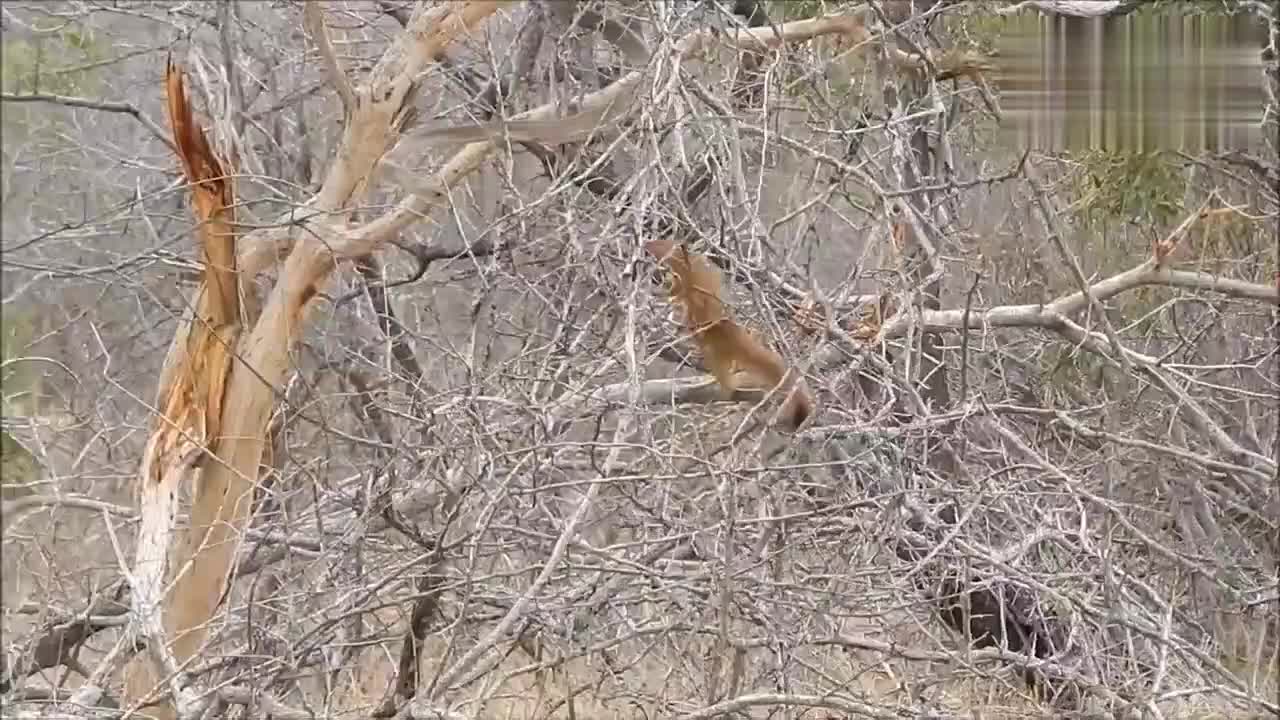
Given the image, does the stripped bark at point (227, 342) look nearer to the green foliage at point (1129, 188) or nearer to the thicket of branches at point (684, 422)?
the thicket of branches at point (684, 422)

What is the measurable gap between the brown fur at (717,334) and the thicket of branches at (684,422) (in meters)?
0.06

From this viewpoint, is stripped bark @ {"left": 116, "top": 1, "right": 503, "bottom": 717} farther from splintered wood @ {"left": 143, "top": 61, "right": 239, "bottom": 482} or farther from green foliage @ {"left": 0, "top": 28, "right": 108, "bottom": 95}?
green foliage @ {"left": 0, "top": 28, "right": 108, "bottom": 95}

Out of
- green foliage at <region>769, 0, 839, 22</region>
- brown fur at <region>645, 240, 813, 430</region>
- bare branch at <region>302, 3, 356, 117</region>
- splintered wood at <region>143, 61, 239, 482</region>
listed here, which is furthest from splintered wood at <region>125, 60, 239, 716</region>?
green foliage at <region>769, 0, 839, 22</region>

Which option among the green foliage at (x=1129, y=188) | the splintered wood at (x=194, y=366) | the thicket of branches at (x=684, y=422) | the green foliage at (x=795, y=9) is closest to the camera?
the thicket of branches at (x=684, y=422)

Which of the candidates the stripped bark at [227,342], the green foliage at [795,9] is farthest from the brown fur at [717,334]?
the green foliage at [795,9]

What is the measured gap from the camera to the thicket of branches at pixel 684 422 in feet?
11.3

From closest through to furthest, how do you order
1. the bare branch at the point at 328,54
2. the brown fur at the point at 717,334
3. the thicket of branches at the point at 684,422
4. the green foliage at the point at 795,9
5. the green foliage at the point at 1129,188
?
the thicket of branches at the point at 684,422 → the brown fur at the point at 717,334 → the bare branch at the point at 328,54 → the green foliage at the point at 1129,188 → the green foliage at the point at 795,9

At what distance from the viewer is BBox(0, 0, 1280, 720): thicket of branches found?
11.3 feet

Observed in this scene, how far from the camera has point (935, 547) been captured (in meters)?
3.28

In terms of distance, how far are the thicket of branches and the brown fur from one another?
0.06 m

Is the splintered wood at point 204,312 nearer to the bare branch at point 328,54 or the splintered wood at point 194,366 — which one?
the splintered wood at point 194,366

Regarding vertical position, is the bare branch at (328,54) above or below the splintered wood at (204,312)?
above

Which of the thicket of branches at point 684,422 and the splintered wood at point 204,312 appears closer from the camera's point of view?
the thicket of branches at point 684,422

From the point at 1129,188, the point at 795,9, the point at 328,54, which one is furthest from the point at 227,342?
the point at 1129,188
